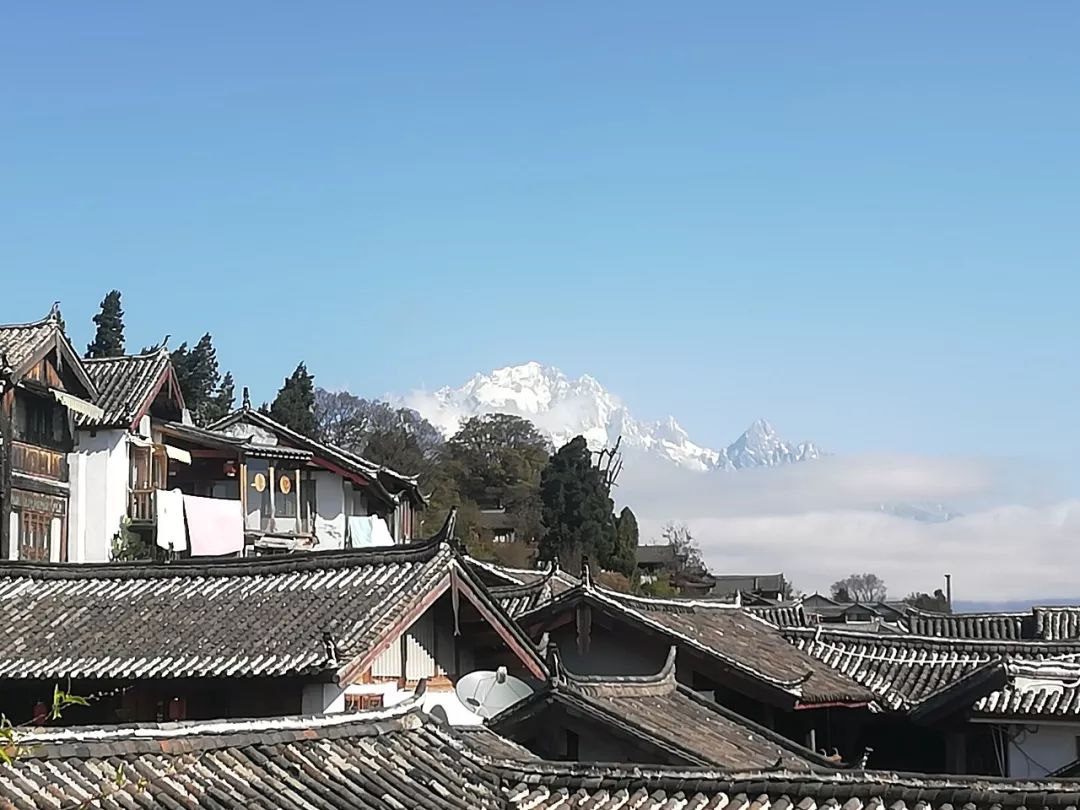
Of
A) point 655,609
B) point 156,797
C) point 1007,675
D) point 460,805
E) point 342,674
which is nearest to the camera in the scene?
point 156,797

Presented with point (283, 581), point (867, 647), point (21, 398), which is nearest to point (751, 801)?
point (283, 581)

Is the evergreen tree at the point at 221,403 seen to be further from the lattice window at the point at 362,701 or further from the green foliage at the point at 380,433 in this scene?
the lattice window at the point at 362,701

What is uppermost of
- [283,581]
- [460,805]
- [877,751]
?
[283,581]

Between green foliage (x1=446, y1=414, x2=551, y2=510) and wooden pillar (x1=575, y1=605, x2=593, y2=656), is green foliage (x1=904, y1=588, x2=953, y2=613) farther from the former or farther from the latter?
wooden pillar (x1=575, y1=605, x2=593, y2=656)

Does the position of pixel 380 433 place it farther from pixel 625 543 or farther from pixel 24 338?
pixel 24 338

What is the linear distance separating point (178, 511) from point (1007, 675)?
25.6 m

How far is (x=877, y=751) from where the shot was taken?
31.9 meters

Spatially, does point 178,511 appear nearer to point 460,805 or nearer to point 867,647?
point 867,647

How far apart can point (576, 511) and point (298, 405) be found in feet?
52.1

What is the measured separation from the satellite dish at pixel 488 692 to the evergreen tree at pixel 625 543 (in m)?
55.1

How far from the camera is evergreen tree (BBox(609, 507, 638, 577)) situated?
7675 cm

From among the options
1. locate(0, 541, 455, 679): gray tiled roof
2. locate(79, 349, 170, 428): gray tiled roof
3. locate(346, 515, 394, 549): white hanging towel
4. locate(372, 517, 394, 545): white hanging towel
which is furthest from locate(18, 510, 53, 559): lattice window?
locate(372, 517, 394, 545): white hanging towel

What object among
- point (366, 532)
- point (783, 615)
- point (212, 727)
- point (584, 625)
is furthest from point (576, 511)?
point (212, 727)

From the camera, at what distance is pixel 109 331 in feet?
230
